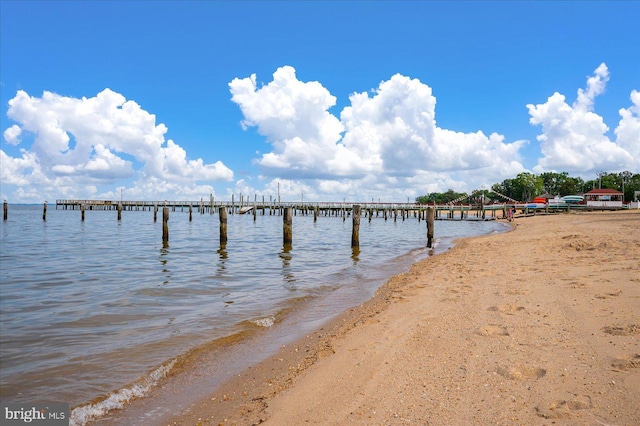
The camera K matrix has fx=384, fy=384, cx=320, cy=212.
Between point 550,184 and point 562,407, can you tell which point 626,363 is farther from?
point 550,184

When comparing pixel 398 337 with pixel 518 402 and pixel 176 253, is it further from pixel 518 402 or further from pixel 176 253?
pixel 176 253

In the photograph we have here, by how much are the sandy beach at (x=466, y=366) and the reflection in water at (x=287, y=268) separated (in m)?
4.28

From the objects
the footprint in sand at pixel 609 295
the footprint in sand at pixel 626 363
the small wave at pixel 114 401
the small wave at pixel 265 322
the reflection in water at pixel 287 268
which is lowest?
the reflection in water at pixel 287 268

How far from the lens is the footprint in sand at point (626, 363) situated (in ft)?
12.7

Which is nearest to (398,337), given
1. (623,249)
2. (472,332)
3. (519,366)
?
(472,332)

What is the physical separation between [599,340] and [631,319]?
1075mm

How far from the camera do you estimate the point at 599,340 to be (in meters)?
4.65

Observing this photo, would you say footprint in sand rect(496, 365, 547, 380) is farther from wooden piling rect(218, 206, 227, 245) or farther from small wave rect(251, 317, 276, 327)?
wooden piling rect(218, 206, 227, 245)

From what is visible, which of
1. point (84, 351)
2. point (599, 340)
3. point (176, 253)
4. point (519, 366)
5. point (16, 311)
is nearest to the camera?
point (519, 366)

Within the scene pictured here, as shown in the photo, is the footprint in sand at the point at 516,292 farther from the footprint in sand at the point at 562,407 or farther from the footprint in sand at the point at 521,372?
the footprint in sand at the point at 562,407

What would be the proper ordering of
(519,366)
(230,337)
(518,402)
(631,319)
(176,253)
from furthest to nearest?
(176,253) < (230,337) < (631,319) < (519,366) < (518,402)

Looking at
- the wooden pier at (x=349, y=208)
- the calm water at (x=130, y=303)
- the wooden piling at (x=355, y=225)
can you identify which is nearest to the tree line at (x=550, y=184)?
the wooden pier at (x=349, y=208)

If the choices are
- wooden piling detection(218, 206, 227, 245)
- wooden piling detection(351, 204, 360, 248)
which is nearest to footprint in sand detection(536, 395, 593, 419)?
wooden piling detection(351, 204, 360, 248)

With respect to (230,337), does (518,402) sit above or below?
above
